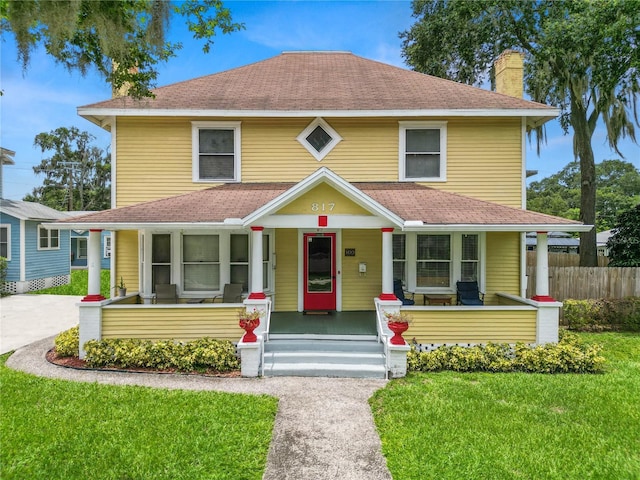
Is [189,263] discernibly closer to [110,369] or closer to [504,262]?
[110,369]

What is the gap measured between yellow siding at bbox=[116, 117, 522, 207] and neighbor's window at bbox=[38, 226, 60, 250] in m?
11.7

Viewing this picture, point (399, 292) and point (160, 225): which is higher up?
point (160, 225)

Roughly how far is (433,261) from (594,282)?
6271 millimetres

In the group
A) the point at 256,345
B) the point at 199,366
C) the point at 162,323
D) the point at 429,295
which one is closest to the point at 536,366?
the point at 429,295

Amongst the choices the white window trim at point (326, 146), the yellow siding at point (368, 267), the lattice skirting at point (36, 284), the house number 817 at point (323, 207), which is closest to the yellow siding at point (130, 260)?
the white window trim at point (326, 146)

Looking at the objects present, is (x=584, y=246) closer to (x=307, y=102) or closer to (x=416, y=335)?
(x=416, y=335)

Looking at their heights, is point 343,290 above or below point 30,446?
above

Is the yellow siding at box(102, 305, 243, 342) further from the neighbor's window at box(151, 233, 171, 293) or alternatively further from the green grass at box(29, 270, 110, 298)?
the green grass at box(29, 270, 110, 298)

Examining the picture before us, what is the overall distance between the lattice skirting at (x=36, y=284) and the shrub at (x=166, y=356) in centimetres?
1304

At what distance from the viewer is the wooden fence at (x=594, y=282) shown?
11.7 m

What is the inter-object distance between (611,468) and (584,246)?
48.3 ft

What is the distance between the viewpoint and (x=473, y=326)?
7801mm

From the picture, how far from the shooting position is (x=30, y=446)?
435 centimetres

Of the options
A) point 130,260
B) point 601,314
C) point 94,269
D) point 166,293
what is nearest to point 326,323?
point 166,293
